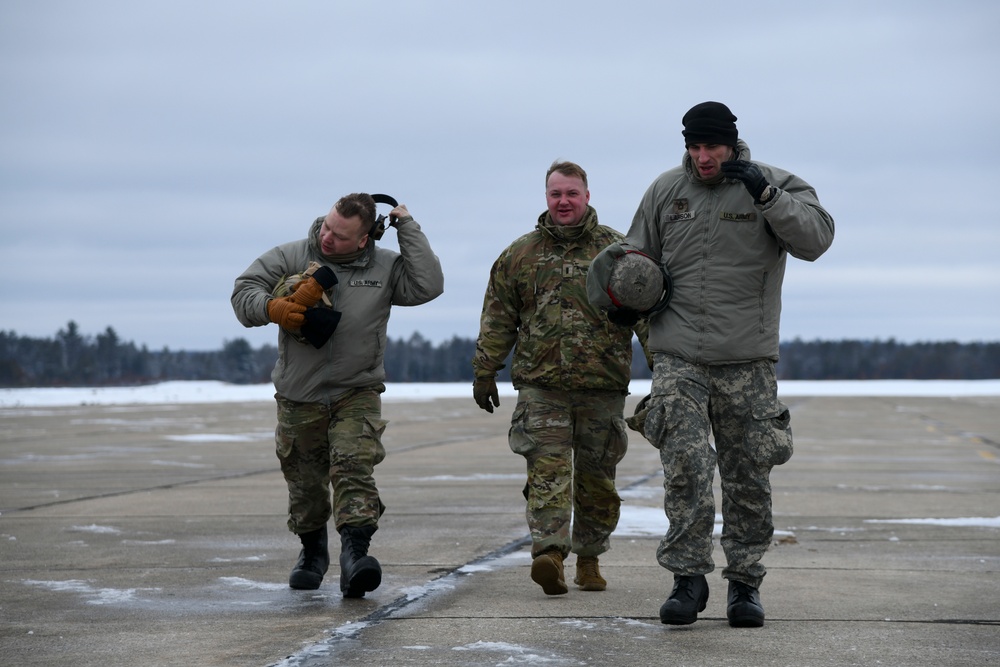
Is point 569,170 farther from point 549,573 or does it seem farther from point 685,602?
point 685,602

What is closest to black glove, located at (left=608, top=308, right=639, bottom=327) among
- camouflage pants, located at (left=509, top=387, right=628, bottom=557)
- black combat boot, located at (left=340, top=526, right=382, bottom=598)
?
camouflage pants, located at (left=509, top=387, right=628, bottom=557)

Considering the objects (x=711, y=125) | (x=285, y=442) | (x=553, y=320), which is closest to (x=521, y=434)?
(x=553, y=320)

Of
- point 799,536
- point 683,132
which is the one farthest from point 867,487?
point 683,132

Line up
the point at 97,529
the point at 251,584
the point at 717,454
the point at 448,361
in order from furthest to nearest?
the point at 448,361
the point at 97,529
the point at 251,584
the point at 717,454

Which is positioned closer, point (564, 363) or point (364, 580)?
point (364, 580)

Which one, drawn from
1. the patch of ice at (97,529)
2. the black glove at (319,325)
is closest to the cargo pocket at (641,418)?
the black glove at (319,325)

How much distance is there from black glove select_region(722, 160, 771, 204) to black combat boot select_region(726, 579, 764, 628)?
1554 mm

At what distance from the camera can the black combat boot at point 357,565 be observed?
19.0ft

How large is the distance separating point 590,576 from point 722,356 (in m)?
1.42

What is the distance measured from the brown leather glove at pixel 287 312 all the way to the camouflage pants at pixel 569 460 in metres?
1.08

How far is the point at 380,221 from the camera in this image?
6422 mm

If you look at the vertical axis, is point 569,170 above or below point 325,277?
above

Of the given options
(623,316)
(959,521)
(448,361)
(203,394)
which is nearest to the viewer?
(623,316)

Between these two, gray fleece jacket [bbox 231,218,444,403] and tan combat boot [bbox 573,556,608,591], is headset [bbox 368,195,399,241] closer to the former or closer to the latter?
gray fleece jacket [bbox 231,218,444,403]
